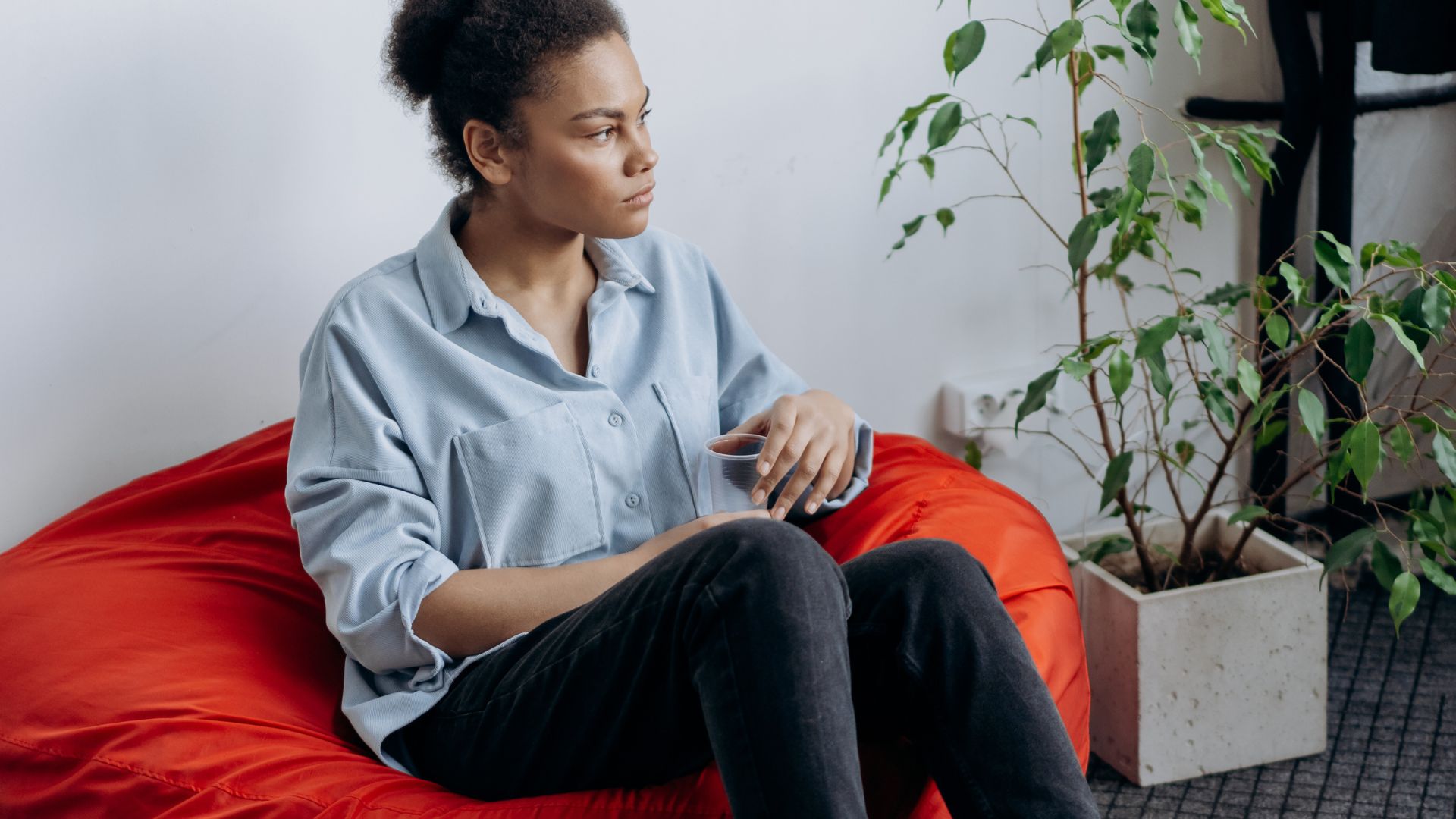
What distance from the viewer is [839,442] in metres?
1.34

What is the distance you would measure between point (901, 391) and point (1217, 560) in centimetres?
52

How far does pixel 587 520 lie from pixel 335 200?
634mm

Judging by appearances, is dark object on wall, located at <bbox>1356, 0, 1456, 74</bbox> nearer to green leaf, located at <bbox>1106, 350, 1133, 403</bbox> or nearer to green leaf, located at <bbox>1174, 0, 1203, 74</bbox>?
green leaf, located at <bbox>1174, 0, 1203, 74</bbox>

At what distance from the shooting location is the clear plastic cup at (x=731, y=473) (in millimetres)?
1229

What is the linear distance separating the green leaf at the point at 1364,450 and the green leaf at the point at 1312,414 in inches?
1.5

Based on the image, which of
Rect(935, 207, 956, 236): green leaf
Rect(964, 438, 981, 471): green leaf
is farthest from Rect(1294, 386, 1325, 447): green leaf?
Rect(964, 438, 981, 471): green leaf

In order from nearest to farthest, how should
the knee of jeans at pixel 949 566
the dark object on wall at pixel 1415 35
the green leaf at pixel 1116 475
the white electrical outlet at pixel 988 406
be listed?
the knee of jeans at pixel 949 566 → the green leaf at pixel 1116 475 → the dark object on wall at pixel 1415 35 → the white electrical outlet at pixel 988 406

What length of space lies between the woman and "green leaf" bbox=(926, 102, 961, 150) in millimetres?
314

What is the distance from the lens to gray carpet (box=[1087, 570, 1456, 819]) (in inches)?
61.7

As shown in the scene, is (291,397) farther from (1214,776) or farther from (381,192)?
(1214,776)

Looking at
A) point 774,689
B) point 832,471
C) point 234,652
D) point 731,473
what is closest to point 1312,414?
point 832,471

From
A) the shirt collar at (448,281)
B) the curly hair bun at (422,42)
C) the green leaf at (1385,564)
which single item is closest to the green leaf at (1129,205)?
the green leaf at (1385,564)

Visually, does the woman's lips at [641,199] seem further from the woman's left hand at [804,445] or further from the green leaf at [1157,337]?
the green leaf at [1157,337]

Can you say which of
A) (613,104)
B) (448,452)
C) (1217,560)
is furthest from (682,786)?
(1217,560)
